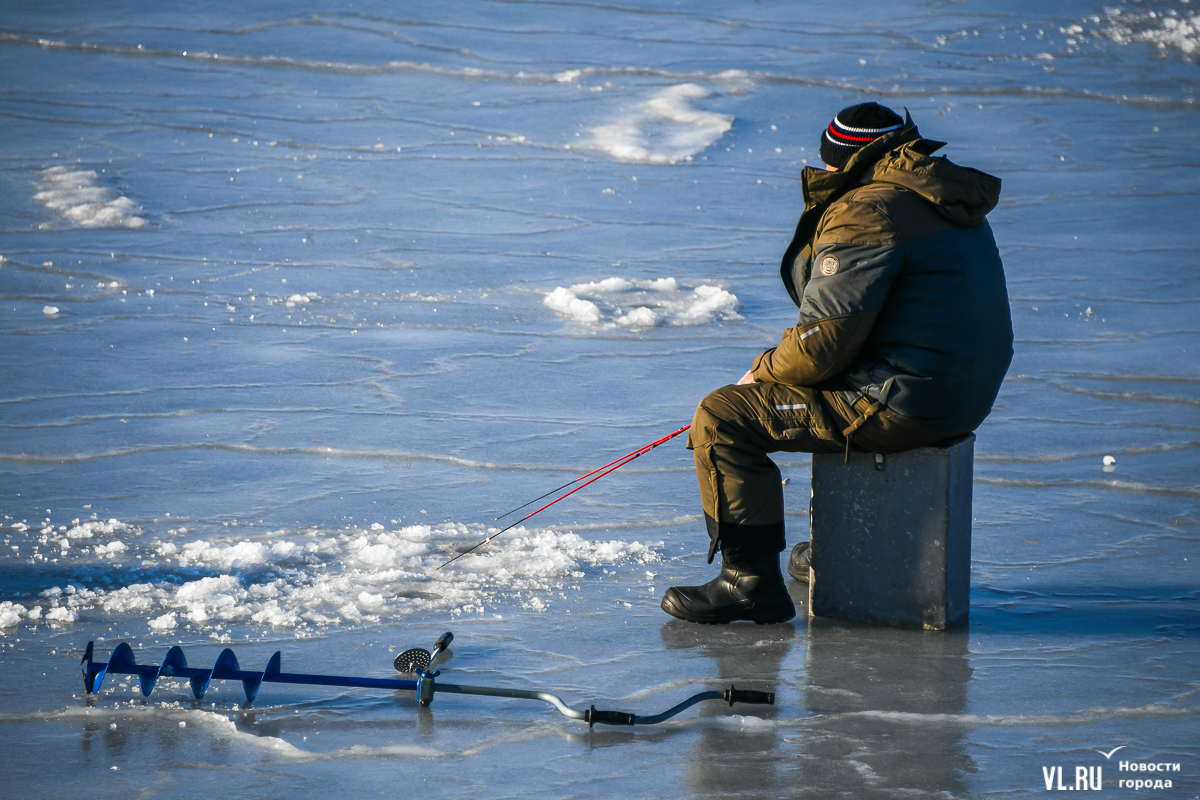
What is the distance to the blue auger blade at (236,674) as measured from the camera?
3301 millimetres

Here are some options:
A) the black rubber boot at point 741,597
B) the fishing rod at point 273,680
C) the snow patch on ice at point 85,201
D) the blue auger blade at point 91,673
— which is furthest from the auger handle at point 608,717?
the snow patch on ice at point 85,201

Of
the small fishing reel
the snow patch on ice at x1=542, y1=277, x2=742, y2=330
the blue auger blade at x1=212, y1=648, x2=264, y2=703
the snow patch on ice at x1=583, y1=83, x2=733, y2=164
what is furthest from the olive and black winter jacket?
the snow patch on ice at x1=583, y1=83, x2=733, y2=164

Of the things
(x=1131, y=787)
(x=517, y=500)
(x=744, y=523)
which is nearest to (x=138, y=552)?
(x=517, y=500)

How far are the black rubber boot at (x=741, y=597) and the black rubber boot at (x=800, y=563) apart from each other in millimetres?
379

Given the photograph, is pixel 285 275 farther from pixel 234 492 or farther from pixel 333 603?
pixel 333 603

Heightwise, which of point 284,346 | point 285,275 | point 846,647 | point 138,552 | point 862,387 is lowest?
point 846,647

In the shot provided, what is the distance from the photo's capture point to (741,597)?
3934 mm

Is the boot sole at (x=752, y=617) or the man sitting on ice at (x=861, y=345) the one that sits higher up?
the man sitting on ice at (x=861, y=345)

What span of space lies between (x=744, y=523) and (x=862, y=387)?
1.79ft

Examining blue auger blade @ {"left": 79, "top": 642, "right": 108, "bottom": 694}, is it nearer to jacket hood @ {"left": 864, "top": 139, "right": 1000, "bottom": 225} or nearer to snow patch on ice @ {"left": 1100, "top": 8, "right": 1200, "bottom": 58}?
jacket hood @ {"left": 864, "top": 139, "right": 1000, "bottom": 225}

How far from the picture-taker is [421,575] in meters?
4.30

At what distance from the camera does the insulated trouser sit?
12.5 ft

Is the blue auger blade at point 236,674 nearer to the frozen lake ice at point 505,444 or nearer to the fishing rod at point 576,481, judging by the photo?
the frozen lake ice at point 505,444

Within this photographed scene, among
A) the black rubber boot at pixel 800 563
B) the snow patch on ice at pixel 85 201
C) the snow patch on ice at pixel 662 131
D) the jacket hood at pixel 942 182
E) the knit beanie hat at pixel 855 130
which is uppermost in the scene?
the snow patch on ice at pixel 662 131
